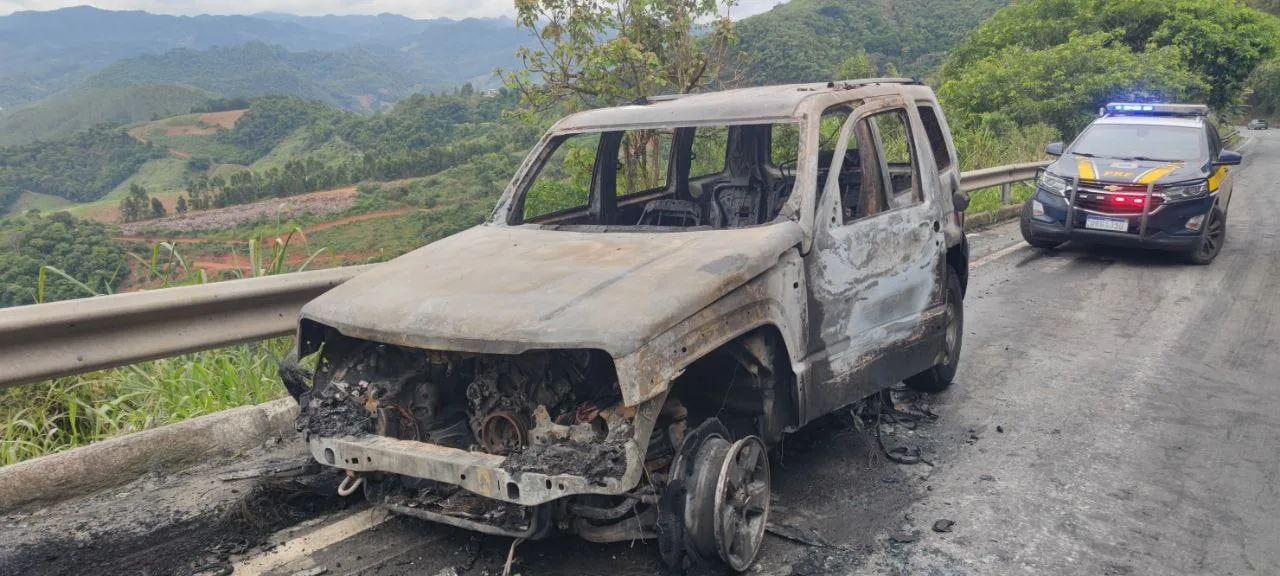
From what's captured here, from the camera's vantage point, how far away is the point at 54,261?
834cm

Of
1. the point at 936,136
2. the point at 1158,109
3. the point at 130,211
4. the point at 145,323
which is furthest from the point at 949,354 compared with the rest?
the point at 130,211

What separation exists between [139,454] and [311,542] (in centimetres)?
123

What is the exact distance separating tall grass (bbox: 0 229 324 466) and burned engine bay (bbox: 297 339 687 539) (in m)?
1.46

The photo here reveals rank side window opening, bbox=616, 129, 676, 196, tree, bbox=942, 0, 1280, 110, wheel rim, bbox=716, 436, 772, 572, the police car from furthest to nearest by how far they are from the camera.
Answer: tree, bbox=942, 0, 1280, 110 → the police car → side window opening, bbox=616, 129, 676, 196 → wheel rim, bbox=716, 436, 772, 572

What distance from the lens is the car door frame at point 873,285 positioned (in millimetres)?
4055

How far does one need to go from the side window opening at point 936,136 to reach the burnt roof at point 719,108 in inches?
15.5

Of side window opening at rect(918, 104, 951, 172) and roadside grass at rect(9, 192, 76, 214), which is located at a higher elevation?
side window opening at rect(918, 104, 951, 172)

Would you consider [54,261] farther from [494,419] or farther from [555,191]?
[494,419]

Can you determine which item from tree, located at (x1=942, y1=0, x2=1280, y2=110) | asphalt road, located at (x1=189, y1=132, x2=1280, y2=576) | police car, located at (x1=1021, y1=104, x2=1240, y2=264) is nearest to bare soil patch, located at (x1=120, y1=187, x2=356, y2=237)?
police car, located at (x1=1021, y1=104, x2=1240, y2=264)

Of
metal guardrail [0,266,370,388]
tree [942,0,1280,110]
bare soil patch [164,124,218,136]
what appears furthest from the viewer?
bare soil patch [164,124,218,136]

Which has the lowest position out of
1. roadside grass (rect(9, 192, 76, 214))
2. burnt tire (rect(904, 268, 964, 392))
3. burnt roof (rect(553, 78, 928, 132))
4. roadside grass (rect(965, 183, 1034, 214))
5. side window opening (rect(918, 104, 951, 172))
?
roadside grass (rect(9, 192, 76, 214))

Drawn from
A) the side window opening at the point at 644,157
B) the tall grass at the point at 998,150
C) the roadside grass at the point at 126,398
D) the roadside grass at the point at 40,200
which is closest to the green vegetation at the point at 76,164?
the roadside grass at the point at 40,200

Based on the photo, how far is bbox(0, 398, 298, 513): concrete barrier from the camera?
3.90 m

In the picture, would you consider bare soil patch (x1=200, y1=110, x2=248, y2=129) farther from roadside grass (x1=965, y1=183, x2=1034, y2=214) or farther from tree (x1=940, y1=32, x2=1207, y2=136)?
roadside grass (x1=965, y1=183, x2=1034, y2=214)
